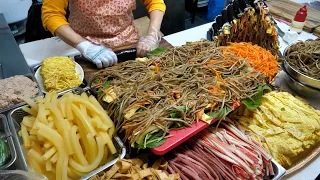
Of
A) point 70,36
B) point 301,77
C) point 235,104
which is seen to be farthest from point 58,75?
point 301,77

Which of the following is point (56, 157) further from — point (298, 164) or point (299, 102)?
point (299, 102)

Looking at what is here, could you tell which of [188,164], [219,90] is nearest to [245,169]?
[188,164]

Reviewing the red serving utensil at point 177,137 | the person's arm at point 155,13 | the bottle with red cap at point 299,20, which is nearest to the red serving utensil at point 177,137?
the red serving utensil at point 177,137

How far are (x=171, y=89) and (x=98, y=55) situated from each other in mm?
674

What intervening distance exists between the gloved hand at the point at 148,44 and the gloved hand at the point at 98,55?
0.62ft

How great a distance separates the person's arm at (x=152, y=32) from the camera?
1.82 m

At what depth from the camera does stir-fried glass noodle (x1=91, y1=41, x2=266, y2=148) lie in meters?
1.09

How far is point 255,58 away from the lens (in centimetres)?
155

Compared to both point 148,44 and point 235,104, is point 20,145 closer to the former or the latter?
point 235,104

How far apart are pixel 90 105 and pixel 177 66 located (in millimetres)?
529

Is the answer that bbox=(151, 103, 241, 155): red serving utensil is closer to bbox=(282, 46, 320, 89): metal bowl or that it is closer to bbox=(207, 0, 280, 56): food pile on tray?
bbox=(282, 46, 320, 89): metal bowl

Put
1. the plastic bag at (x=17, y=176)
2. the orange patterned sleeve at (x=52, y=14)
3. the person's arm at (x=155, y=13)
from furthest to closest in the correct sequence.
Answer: the person's arm at (x=155, y=13)
the orange patterned sleeve at (x=52, y=14)
the plastic bag at (x=17, y=176)

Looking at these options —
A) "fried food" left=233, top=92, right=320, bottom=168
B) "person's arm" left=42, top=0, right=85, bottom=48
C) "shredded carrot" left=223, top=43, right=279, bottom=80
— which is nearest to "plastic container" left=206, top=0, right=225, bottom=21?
"shredded carrot" left=223, top=43, right=279, bottom=80

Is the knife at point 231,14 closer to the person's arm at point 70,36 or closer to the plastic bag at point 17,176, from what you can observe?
the person's arm at point 70,36
